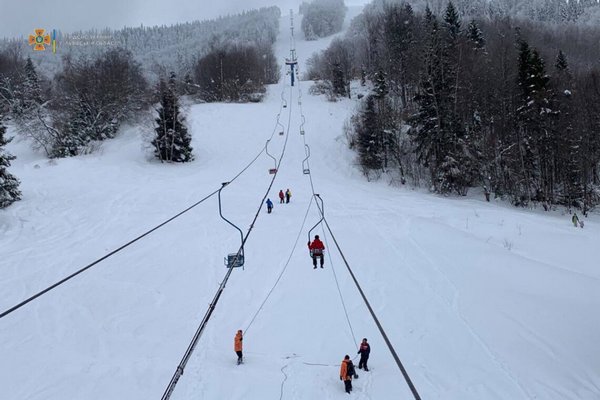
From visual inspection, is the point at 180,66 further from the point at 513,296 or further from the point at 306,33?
the point at 513,296

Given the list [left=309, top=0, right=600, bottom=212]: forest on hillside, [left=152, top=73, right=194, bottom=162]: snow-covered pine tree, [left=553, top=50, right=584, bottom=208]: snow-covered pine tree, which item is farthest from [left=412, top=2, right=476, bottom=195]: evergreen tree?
[left=152, top=73, right=194, bottom=162]: snow-covered pine tree

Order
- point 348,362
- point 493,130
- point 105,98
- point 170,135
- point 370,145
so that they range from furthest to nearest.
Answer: point 105,98, point 170,135, point 370,145, point 493,130, point 348,362

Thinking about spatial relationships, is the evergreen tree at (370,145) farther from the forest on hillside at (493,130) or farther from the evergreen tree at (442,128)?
the evergreen tree at (442,128)

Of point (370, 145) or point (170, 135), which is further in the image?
point (170, 135)

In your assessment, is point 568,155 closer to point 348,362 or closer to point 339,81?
point 348,362

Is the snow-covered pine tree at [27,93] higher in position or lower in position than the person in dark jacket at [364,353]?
higher

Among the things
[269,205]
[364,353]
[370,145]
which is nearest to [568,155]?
[370,145]

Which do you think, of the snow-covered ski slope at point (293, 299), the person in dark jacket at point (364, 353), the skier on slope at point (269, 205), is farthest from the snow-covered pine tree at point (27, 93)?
the person in dark jacket at point (364, 353)
